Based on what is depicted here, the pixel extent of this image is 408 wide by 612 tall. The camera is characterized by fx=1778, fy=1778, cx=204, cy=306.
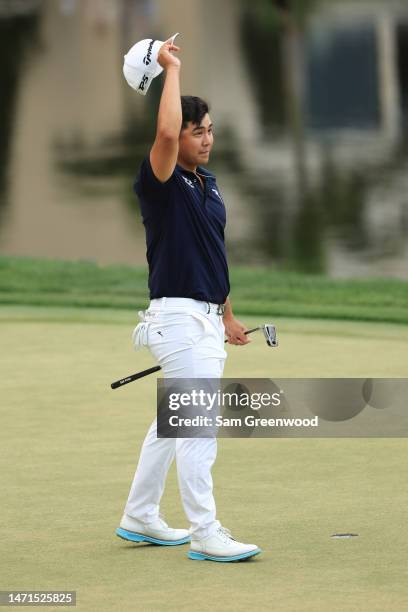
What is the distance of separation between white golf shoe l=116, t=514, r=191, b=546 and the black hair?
1.46m

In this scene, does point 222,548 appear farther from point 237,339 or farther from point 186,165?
point 186,165

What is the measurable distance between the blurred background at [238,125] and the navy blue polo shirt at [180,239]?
12505 millimetres

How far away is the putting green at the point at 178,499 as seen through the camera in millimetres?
5848

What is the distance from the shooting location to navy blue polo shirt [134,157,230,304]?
6281mm

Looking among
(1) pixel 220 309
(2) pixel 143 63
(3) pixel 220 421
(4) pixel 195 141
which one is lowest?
(3) pixel 220 421

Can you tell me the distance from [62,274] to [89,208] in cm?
1118

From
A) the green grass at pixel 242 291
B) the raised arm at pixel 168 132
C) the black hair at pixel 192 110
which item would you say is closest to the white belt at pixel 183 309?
the raised arm at pixel 168 132

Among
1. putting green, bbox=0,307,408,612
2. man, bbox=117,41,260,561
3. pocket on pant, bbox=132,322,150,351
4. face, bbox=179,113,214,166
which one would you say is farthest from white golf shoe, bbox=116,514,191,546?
face, bbox=179,113,214,166

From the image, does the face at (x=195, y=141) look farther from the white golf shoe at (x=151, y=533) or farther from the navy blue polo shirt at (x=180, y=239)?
the white golf shoe at (x=151, y=533)

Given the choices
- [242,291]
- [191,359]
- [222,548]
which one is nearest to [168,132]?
[191,359]

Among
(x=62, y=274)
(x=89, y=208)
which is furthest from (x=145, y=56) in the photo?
(x=89, y=208)

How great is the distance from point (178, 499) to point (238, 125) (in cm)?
2660

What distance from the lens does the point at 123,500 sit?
715 cm

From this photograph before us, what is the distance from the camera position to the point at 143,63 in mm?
6379
